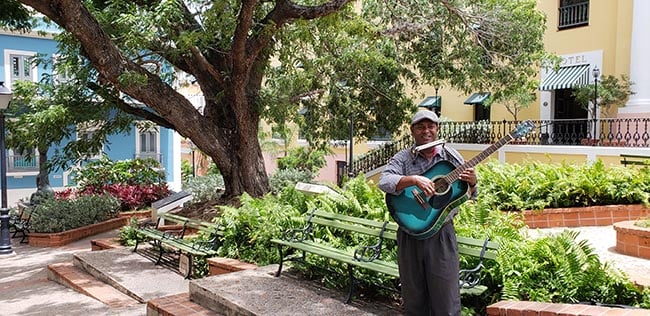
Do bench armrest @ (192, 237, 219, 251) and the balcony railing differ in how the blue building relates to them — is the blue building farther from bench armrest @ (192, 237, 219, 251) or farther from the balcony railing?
bench armrest @ (192, 237, 219, 251)

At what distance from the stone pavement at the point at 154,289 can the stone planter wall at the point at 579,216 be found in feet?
0.71

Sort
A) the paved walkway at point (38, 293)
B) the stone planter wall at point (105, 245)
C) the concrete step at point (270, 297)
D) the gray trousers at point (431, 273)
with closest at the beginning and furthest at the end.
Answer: the gray trousers at point (431, 273) < the concrete step at point (270, 297) < the paved walkway at point (38, 293) < the stone planter wall at point (105, 245)

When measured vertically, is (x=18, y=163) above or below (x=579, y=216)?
above

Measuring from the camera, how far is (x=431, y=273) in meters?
4.04

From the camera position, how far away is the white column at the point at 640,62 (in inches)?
664

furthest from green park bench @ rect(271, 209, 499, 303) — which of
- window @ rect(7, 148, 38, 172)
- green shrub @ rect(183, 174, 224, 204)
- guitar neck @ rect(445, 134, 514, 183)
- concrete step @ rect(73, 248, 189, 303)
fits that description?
window @ rect(7, 148, 38, 172)

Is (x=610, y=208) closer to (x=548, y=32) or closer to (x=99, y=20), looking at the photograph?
(x=99, y=20)

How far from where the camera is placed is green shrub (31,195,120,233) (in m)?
12.4

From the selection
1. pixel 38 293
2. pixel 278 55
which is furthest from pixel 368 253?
pixel 278 55

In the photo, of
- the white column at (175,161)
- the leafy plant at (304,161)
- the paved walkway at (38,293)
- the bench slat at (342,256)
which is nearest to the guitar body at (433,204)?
the bench slat at (342,256)

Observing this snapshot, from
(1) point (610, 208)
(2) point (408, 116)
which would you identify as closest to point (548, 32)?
(2) point (408, 116)

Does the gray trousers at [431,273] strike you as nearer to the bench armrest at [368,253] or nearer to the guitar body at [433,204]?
the guitar body at [433,204]

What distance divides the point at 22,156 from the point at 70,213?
33.0ft

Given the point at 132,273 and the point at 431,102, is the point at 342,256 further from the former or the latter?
the point at 431,102
